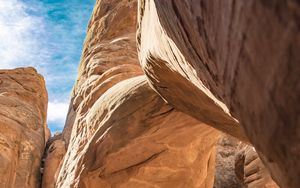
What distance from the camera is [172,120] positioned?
381 cm

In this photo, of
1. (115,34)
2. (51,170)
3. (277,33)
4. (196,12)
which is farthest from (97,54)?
(51,170)

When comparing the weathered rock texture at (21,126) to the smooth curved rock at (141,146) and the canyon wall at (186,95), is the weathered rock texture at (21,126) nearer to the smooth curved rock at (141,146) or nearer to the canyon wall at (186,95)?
the canyon wall at (186,95)

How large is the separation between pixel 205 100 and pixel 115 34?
389 centimetres

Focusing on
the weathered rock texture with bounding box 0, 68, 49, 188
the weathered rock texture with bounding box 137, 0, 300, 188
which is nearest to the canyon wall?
the weathered rock texture with bounding box 137, 0, 300, 188

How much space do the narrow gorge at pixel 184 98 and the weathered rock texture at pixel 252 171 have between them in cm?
2

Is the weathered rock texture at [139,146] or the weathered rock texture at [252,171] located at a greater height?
the weathered rock texture at [139,146]

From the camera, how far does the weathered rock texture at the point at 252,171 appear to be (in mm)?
6530

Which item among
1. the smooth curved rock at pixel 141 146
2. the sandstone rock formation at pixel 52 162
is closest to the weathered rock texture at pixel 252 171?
the smooth curved rock at pixel 141 146

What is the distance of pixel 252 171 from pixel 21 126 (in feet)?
25.6

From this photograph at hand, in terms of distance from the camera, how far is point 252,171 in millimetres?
6902

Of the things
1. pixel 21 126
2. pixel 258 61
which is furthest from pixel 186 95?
pixel 21 126

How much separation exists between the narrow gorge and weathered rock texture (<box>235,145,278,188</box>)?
0.02 meters

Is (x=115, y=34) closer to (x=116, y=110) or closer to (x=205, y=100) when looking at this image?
(x=116, y=110)

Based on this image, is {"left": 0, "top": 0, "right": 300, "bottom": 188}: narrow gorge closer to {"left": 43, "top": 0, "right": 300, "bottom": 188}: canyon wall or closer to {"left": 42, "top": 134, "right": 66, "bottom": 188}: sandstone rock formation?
{"left": 43, "top": 0, "right": 300, "bottom": 188}: canyon wall
